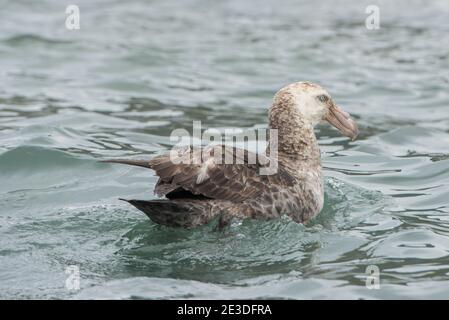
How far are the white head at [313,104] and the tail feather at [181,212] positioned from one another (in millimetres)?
1378

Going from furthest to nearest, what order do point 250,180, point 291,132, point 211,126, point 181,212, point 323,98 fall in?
point 211,126
point 323,98
point 291,132
point 250,180
point 181,212

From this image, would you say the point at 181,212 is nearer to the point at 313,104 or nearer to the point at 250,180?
the point at 250,180

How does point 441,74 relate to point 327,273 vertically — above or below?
above

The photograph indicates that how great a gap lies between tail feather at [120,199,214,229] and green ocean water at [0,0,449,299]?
A: 0.13m

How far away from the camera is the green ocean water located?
22.8ft

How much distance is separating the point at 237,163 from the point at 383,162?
138 inches

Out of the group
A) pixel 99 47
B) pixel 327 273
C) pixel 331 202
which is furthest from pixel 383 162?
pixel 99 47

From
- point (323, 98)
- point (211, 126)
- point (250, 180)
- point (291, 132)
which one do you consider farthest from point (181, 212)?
point (211, 126)

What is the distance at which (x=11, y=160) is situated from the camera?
9859 mm

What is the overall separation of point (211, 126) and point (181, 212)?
4651 mm

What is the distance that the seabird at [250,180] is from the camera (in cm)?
721

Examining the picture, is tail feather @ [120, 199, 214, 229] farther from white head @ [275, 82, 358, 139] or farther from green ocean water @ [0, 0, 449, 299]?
white head @ [275, 82, 358, 139]

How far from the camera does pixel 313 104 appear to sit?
830cm

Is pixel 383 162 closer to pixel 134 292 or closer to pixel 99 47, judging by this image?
pixel 134 292
